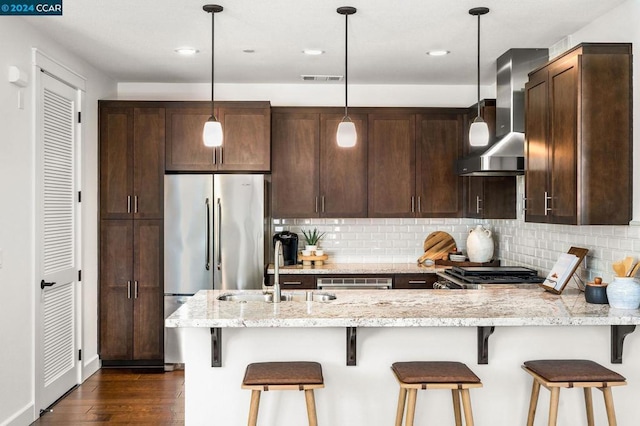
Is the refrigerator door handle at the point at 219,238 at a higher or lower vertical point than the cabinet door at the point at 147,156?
lower

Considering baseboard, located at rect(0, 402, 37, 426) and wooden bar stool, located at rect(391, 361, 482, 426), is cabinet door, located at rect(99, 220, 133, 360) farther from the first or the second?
wooden bar stool, located at rect(391, 361, 482, 426)

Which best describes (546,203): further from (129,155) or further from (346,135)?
(129,155)

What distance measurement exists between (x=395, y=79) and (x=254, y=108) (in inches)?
56.7

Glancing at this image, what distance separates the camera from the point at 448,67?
5578mm

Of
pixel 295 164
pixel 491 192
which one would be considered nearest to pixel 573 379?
pixel 491 192

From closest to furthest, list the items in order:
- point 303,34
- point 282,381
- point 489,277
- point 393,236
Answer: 1. point 282,381
2. point 303,34
3. point 489,277
4. point 393,236

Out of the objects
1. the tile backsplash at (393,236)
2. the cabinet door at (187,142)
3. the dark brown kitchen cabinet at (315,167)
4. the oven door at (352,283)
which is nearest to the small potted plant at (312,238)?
the tile backsplash at (393,236)

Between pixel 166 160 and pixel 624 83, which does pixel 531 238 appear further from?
pixel 166 160

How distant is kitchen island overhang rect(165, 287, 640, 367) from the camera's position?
303cm

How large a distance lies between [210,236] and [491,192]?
2.60 metres

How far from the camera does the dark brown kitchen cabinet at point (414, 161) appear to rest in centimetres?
598

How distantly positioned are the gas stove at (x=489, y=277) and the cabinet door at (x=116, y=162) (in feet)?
9.96

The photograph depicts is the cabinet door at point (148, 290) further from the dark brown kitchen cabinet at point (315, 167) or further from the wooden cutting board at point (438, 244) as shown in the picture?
the wooden cutting board at point (438, 244)

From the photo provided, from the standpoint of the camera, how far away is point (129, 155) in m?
5.76
